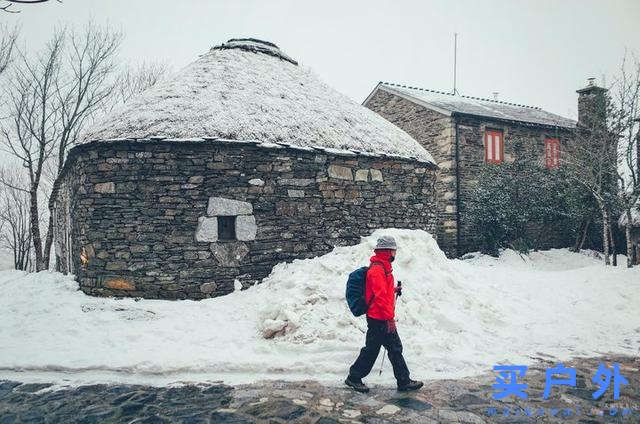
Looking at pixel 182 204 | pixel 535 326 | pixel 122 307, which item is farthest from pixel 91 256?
pixel 535 326

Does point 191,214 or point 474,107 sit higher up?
point 474,107

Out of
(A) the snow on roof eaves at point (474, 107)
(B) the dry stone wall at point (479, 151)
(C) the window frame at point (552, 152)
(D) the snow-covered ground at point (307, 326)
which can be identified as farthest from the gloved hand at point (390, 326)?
(C) the window frame at point (552, 152)

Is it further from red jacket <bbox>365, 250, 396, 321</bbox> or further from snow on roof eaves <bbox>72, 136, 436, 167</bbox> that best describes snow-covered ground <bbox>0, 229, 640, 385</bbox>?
snow on roof eaves <bbox>72, 136, 436, 167</bbox>

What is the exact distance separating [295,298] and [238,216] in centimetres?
203

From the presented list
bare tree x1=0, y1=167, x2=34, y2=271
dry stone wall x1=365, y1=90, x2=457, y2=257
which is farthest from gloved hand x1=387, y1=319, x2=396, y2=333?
bare tree x1=0, y1=167, x2=34, y2=271

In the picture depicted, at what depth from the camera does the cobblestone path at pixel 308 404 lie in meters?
3.51

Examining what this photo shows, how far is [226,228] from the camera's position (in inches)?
281

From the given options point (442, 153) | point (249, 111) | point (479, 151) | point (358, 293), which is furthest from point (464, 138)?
point (358, 293)

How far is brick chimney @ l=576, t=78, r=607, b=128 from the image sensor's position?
1292 centimetres

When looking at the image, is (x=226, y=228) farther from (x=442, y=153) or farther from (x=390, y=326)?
(x=442, y=153)

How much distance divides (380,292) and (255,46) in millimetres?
9408

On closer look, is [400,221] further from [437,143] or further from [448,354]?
[437,143]

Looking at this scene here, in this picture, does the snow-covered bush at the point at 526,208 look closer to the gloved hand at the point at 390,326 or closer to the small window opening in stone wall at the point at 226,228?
the small window opening in stone wall at the point at 226,228

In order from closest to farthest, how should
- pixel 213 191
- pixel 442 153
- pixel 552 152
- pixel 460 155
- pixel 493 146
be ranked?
pixel 213 191 < pixel 460 155 < pixel 442 153 < pixel 493 146 < pixel 552 152
